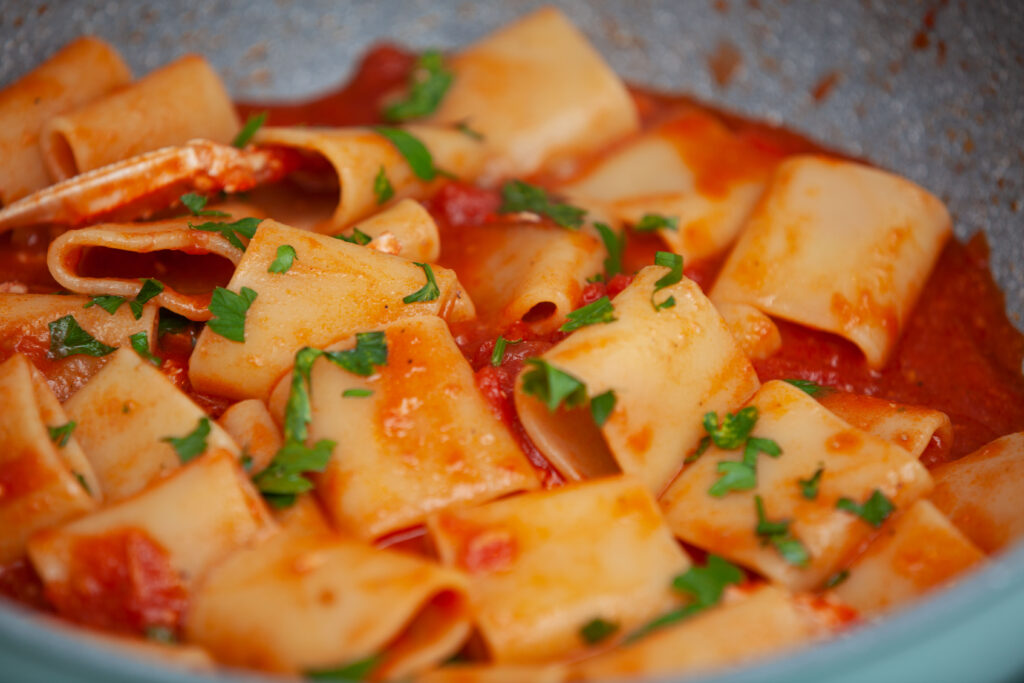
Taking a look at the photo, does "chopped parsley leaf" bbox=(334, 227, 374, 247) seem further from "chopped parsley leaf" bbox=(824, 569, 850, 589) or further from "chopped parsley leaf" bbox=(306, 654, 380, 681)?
"chopped parsley leaf" bbox=(824, 569, 850, 589)

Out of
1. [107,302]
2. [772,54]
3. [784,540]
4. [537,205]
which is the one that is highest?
[772,54]

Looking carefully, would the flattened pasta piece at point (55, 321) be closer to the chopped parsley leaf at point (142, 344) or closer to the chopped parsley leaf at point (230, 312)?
the chopped parsley leaf at point (142, 344)

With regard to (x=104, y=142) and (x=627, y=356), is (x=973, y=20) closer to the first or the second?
(x=627, y=356)

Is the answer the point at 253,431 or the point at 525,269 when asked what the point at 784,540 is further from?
the point at 253,431

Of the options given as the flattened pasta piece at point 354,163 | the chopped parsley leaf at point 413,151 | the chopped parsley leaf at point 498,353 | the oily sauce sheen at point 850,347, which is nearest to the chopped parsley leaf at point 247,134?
the flattened pasta piece at point 354,163

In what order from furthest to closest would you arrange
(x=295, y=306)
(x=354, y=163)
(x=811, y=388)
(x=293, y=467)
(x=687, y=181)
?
(x=687, y=181), (x=354, y=163), (x=811, y=388), (x=295, y=306), (x=293, y=467)

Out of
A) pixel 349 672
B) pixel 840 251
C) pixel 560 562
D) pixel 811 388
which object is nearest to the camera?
pixel 349 672

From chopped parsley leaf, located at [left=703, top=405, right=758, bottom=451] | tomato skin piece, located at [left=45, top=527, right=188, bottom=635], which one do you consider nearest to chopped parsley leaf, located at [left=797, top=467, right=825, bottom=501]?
chopped parsley leaf, located at [left=703, top=405, right=758, bottom=451]

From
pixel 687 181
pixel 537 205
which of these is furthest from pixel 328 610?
pixel 687 181
